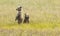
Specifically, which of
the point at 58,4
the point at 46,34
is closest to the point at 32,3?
the point at 58,4

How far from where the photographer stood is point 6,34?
1368 cm

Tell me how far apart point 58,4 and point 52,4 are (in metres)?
1.03

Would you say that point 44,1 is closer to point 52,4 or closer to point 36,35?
point 52,4

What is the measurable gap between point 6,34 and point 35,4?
72.0 feet

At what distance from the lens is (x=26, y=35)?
1362 centimetres

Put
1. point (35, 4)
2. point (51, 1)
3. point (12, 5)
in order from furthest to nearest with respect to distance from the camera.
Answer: point (51, 1) < point (35, 4) < point (12, 5)

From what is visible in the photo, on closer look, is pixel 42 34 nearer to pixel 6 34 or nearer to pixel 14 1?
pixel 6 34

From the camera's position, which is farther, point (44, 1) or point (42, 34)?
point (44, 1)

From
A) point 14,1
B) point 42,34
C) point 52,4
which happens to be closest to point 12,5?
point 14,1

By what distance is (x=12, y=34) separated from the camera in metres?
13.7

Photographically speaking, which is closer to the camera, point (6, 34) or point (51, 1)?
point (6, 34)

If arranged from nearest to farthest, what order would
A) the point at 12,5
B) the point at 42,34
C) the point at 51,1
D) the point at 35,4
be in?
the point at 42,34 < the point at 12,5 < the point at 35,4 < the point at 51,1

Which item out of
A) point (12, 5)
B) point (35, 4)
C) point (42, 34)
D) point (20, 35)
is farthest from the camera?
point (35, 4)

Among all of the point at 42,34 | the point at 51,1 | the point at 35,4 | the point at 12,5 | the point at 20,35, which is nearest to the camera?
→ the point at 20,35
